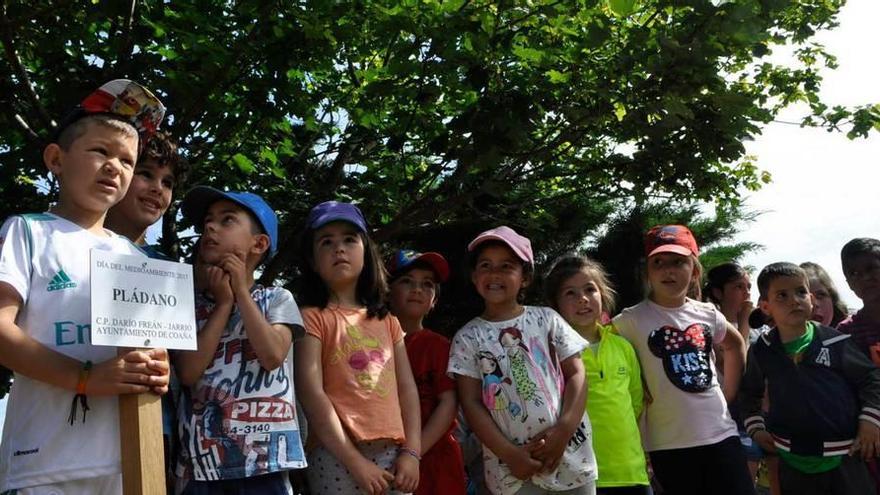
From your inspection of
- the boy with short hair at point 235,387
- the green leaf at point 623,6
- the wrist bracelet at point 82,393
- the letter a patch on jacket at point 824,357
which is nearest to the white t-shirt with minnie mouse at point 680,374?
the letter a patch on jacket at point 824,357

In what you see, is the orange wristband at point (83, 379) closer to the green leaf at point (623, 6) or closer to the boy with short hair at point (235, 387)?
the boy with short hair at point (235, 387)

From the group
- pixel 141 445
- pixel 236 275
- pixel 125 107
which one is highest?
pixel 125 107

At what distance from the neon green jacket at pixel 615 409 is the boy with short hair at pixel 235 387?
1560 mm

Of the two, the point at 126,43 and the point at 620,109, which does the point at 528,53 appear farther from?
the point at 126,43

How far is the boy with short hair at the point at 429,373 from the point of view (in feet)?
11.1

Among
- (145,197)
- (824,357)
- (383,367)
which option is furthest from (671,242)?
(145,197)

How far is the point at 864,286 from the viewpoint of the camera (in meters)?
4.26

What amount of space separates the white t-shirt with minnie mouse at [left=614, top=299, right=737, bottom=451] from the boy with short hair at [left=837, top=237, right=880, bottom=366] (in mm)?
816

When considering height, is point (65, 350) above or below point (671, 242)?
below

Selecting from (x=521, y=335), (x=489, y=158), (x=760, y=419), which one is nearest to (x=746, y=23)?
(x=489, y=158)

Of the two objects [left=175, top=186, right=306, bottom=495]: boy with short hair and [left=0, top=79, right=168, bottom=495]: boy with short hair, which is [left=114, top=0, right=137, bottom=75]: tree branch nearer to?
[left=175, top=186, right=306, bottom=495]: boy with short hair

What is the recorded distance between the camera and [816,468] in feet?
12.2

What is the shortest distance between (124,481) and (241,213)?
3.76ft

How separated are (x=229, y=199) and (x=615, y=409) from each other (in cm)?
199
